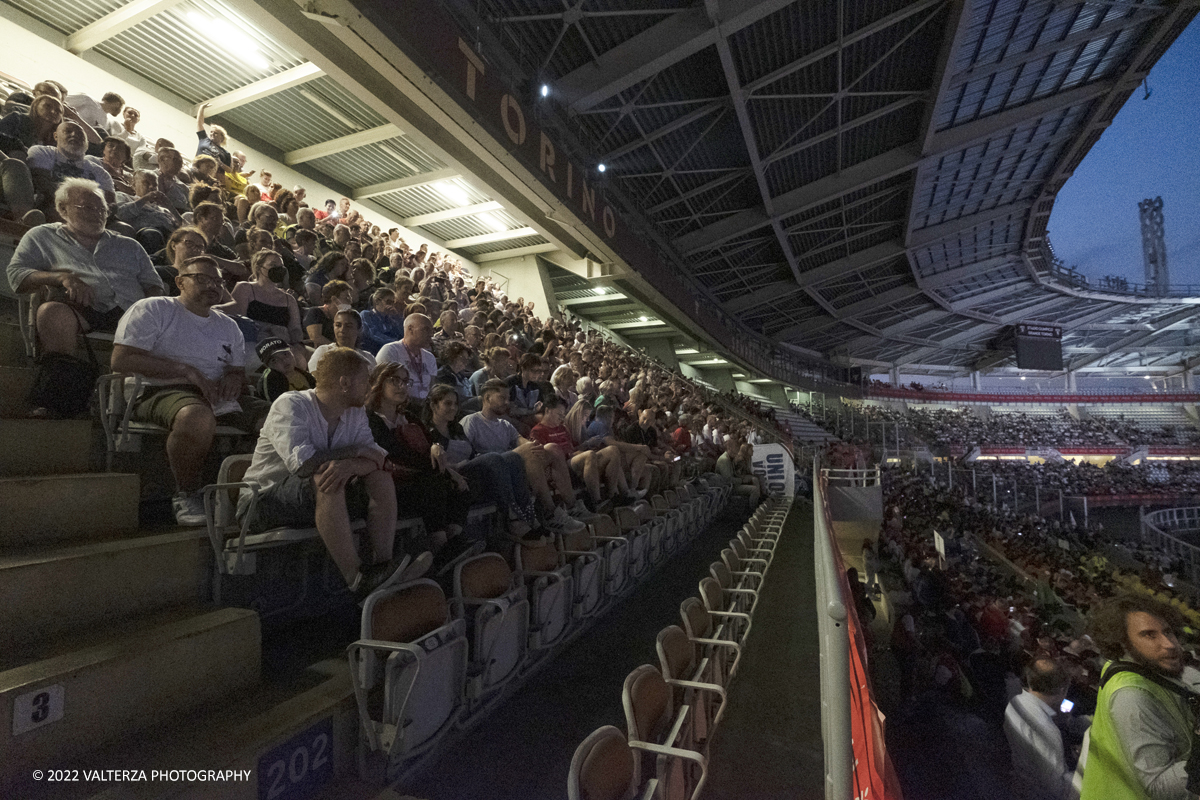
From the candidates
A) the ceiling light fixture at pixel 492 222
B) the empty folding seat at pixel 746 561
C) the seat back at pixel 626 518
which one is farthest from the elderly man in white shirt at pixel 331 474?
the ceiling light fixture at pixel 492 222

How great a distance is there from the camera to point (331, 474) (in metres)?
2.03

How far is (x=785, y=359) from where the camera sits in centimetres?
3038

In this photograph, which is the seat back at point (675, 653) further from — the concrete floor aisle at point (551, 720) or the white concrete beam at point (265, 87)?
the white concrete beam at point (265, 87)

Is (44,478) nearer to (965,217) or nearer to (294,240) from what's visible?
(294,240)

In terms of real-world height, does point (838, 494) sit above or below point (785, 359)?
below

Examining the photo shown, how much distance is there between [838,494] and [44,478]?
1147cm

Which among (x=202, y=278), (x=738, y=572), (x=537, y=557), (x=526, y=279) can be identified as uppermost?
(x=526, y=279)

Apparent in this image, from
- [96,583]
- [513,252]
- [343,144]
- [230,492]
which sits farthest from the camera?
[513,252]

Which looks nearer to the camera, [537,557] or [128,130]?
[537,557]

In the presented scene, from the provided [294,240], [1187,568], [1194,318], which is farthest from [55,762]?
[1194,318]

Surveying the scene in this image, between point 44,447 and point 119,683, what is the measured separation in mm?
1156

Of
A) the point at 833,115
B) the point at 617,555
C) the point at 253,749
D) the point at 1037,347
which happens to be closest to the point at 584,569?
the point at 617,555

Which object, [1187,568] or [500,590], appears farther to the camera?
[1187,568]

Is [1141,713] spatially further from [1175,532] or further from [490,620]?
[1175,532]
